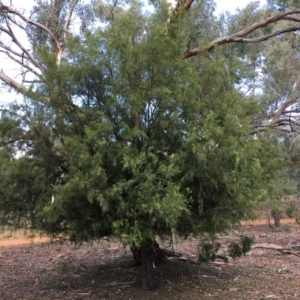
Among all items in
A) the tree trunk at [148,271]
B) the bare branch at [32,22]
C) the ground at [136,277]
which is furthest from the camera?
the bare branch at [32,22]

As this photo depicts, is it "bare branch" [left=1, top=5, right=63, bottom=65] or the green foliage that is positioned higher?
"bare branch" [left=1, top=5, right=63, bottom=65]

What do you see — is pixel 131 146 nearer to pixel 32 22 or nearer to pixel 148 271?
pixel 148 271

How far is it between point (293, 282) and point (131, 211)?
4897 millimetres

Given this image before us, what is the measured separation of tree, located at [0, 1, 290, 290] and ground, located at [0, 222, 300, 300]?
1268mm

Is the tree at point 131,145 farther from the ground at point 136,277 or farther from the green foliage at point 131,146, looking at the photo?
the ground at point 136,277

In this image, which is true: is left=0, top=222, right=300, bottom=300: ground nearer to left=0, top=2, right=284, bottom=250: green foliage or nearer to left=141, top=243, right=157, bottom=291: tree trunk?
left=141, top=243, right=157, bottom=291: tree trunk

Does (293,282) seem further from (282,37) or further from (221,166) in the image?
(282,37)

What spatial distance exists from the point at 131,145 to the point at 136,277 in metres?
3.66

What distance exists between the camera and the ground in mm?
8348

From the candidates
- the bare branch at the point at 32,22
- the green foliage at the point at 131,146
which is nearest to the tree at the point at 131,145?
the green foliage at the point at 131,146

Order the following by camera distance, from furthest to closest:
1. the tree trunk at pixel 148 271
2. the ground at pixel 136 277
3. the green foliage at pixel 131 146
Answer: the ground at pixel 136 277 → the tree trunk at pixel 148 271 → the green foliage at pixel 131 146

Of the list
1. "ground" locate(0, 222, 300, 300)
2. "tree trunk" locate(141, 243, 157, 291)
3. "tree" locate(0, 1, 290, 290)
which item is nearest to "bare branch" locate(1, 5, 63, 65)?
"tree" locate(0, 1, 290, 290)

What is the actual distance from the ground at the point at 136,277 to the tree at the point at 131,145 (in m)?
1.27

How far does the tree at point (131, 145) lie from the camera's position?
634cm
